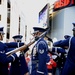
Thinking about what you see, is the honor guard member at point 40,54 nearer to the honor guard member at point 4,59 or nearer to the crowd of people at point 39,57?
the crowd of people at point 39,57

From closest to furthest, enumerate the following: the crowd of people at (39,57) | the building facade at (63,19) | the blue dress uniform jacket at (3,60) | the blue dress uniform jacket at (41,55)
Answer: the blue dress uniform jacket at (3,60)
the crowd of people at (39,57)
the blue dress uniform jacket at (41,55)
the building facade at (63,19)

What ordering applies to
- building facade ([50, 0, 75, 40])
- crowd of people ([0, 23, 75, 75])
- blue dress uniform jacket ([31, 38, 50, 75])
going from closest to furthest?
crowd of people ([0, 23, 75, 75]) → blue dress uniform jacket ([31, 38, 50, 75]) → building facade ([50, 0, 75, 40])

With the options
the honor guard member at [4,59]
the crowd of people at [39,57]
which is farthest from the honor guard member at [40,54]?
the honor guard member at [4,59]

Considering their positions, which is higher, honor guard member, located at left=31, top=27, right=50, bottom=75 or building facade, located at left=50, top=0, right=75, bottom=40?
building facade, located at left=50, top=0, right=75, bottom=40

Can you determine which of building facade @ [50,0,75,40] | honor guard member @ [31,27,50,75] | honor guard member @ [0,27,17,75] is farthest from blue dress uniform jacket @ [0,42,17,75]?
building facade @ [50,0,75,40]

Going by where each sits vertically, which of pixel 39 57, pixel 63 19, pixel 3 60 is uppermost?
pixel 63 19

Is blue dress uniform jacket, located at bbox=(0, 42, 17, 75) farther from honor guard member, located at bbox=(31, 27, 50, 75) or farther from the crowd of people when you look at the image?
honor guard member, located at bbox=(31, 27, 50, 75)

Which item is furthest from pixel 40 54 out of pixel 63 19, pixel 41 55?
pixel 63 19

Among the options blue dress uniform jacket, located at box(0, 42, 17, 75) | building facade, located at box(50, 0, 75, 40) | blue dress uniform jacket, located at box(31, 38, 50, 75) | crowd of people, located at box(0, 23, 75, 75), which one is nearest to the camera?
blue dress uniform jacket, located at box(0, 42, 17, 75)

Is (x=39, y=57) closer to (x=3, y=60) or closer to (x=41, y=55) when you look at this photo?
(x=41, y=55)

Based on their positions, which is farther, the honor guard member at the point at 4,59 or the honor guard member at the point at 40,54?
the honor guard member at the point at 40,54

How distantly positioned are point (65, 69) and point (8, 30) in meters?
25.3

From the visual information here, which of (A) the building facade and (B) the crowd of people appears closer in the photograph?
(B) the crowd of people

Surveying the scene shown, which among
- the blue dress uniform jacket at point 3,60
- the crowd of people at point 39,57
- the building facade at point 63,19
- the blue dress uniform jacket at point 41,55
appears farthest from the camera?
the building facade at point 63,19
